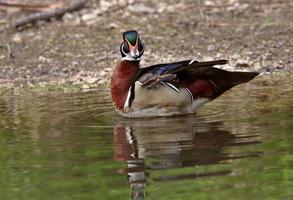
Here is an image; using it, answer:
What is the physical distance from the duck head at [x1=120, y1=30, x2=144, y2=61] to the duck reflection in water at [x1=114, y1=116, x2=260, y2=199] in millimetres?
601

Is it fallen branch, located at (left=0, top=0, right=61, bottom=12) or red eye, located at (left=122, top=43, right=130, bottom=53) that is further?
fallen branch, located at (left=0, top=0, right=61, bottom=12)

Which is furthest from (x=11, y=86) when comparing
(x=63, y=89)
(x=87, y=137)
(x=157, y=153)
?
(x=157, y=153)

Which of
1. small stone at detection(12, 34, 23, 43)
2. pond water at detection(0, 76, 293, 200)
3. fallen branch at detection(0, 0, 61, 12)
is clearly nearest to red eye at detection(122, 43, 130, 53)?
pond water at detection(0, 76, 293, 200)

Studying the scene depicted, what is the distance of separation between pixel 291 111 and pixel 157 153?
6.09ft

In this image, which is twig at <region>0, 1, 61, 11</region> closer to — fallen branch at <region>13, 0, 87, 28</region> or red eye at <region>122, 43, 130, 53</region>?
fallen branch at <region>13, 0, 87, 28</region>

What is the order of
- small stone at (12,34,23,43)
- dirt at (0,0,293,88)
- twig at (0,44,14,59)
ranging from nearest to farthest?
dirt at (0,0,293,88) < twig at (0,44,14,59) < small stone at (12,34,23,43)

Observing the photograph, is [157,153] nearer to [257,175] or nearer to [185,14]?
[257,175]

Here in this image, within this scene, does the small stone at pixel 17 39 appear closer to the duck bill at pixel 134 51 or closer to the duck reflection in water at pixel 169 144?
the duck bill at pixel 134 51

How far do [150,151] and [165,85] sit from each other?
5.29 ft

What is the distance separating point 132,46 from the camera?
29.4 feet

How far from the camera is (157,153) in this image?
7.07 metres

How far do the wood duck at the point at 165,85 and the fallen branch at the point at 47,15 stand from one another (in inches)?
229

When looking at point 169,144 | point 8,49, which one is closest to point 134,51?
point 169,144

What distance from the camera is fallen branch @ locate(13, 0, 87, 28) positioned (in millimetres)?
14570
